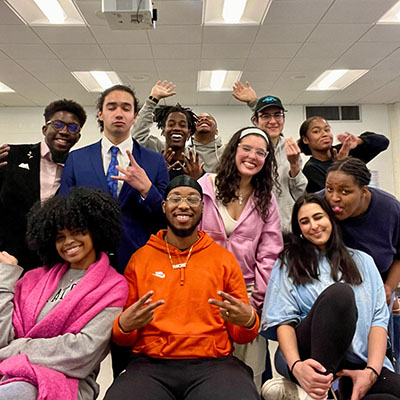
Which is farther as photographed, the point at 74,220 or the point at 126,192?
the point at 126,192

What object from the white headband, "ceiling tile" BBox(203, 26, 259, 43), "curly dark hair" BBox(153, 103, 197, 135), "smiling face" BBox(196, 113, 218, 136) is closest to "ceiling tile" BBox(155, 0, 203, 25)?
"ceiling tile" BBox(203, 26, 259, 43)

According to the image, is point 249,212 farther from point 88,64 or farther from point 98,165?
point 88,64

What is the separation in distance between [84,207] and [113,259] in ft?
1.13

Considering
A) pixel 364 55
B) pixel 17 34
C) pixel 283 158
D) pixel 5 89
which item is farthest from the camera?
pixel 5 89

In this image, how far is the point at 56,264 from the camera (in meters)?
1.69

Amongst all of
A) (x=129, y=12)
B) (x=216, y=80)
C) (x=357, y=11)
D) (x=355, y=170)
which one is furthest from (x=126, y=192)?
(x=216, y=80)

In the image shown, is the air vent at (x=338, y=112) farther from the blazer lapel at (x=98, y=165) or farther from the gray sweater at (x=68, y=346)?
the gray sweater at (x=68, y=346)

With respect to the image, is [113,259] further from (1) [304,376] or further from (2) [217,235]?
(1) [304,376]

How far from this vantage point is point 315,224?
1814 millimetres

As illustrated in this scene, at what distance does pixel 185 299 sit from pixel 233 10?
12.3 feet

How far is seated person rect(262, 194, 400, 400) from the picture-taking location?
1462mm

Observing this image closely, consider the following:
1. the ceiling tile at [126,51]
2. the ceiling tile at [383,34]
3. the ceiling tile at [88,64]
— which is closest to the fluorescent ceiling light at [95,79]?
the ceiling tile at [88,64]

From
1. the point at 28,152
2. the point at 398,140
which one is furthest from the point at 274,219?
the point at 398,140

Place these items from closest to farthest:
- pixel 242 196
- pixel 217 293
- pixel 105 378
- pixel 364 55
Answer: pixel 217 293 → pixel 242 196 → pixel 105 378 → pixel 364 55
